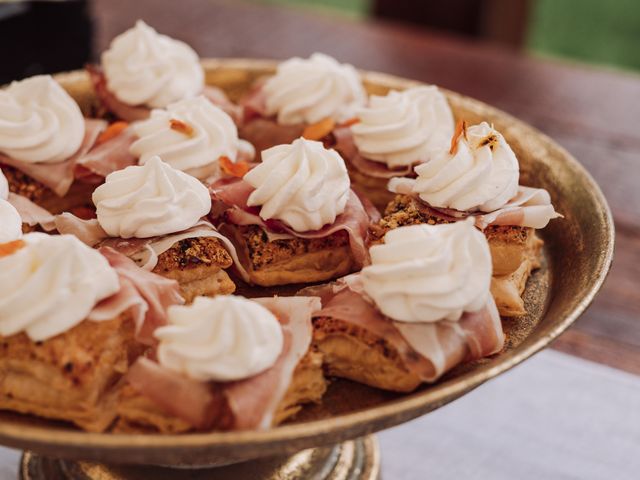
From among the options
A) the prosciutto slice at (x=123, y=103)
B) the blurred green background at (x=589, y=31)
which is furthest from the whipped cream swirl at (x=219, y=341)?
the blurred green background at (x=589, y=31)

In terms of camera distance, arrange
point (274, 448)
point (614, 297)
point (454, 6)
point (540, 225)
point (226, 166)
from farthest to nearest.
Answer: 1. point (454, 6)
2. point (614, 297)
3. point (226, 166)
4. point (540, 225)
5. point (274, 448)

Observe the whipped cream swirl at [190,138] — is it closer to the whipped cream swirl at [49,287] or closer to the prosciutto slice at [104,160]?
the prosciutto slice at [104,160]

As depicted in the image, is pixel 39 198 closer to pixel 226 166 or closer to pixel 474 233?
pixel 226 166

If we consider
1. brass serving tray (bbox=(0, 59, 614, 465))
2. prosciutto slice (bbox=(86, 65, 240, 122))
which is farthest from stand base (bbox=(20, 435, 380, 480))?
prosciutto slice (bbox=(86, 65, 240, 122))

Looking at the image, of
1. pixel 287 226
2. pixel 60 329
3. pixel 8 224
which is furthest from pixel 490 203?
pixel 8 224

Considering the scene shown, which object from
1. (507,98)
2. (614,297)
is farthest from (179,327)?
(507,98)

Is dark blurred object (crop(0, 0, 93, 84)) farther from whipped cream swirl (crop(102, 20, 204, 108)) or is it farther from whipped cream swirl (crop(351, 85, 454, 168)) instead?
whipped cream swirl (crop(351, 85, 454, 168))

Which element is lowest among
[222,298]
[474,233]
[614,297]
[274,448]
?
[614,297]
